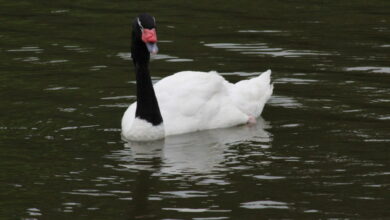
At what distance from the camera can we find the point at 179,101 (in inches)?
641

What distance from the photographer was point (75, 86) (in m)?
18.7

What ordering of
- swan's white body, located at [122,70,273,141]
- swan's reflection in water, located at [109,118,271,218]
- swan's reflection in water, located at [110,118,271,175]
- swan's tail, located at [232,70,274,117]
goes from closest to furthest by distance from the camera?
swan's reflection in water, located at [109,118,271,218]
swan's reflection in water, located at [110,118,271,175]
swan's white body, located at [122,70,273,141]
swan's tail, located at [232,70,274,117]

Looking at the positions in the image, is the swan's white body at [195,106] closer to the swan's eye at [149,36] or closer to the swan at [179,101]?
the swan at [179,101]

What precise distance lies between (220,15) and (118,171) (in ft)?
36.3

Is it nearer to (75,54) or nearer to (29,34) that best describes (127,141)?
(75,54)

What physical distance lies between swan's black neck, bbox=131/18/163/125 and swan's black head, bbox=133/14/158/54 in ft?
0.97

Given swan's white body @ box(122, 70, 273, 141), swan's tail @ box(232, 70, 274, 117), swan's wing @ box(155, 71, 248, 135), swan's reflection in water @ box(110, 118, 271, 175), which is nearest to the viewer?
swan's reflection in water @ box(110, 118, 271, 175)

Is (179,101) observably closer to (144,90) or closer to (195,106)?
(195,106)

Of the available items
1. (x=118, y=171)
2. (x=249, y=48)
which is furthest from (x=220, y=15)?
(x=118, y=171)

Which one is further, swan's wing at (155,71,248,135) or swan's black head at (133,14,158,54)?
swan's wing at (155,71,248,135)

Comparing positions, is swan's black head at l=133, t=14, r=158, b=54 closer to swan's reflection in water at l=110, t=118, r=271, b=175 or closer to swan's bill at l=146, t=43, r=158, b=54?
swan's bill at l=146, t=43, r=158, b=54

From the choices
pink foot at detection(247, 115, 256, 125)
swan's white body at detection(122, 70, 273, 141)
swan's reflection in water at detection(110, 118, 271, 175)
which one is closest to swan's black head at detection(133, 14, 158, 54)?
swan's white body at detection(122, 70, 273, 141)

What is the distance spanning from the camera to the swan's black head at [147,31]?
15.1 m

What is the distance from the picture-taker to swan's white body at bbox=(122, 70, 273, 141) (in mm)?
15969
